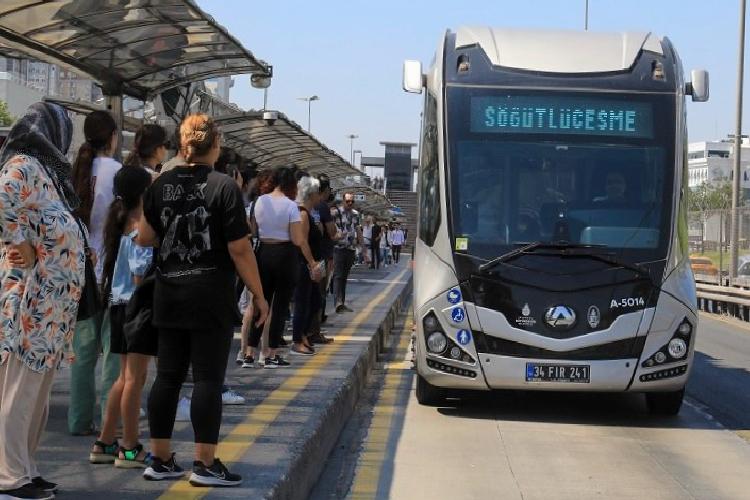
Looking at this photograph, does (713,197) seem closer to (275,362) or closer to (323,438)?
(275,362)

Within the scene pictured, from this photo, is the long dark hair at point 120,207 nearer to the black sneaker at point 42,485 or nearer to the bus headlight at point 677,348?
the black sneaker at point 42,485

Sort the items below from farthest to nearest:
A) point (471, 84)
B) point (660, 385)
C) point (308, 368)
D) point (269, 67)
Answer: point (269, 67) < point (308, 368) < point (471, 84) < point (660, 385)

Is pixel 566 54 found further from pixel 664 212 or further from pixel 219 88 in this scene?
pixel 219 88

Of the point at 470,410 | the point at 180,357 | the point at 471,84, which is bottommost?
the point at 470,410

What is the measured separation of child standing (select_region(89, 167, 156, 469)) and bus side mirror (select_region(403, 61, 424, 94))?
462cm

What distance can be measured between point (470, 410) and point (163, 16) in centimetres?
450

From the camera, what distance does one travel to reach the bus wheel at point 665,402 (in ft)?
33.5

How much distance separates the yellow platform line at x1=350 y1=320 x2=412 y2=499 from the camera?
741 centimetres

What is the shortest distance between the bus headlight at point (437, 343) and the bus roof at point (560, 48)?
2471 mm

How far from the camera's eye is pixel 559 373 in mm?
9672

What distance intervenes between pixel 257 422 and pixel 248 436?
0.55 meters

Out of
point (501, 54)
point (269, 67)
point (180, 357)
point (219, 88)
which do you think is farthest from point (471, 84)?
point (219, 88)

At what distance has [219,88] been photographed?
94188 mm

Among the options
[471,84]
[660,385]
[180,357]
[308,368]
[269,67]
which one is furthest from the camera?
[269,67]
